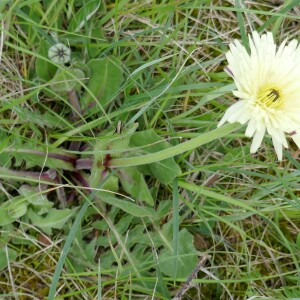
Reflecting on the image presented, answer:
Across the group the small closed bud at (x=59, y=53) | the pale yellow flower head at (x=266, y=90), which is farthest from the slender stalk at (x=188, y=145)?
the small closed bud at (x=59, y=53)

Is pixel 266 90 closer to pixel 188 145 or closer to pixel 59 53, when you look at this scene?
pixel 188 145

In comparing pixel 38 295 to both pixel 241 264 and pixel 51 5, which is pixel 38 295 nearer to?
pixel 241 264

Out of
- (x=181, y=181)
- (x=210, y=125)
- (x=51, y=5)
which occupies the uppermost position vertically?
(x=51, y=5)

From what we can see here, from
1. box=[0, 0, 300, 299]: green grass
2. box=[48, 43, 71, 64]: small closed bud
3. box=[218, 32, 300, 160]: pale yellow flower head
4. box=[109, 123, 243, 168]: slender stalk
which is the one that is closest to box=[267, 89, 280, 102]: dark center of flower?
box=[218, 32, 300, 160]: pale yellow flower head

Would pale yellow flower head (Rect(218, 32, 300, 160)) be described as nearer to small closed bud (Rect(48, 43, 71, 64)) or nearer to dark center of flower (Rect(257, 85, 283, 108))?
dark center of flower (Rect(257, 85, 283, 108))

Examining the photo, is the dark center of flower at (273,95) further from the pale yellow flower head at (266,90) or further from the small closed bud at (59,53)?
the small closed bud at (59,53)

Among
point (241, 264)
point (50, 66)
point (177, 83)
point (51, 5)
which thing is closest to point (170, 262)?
point (241, 264)
